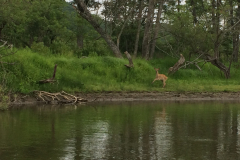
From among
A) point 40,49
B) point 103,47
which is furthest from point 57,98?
point 103,47

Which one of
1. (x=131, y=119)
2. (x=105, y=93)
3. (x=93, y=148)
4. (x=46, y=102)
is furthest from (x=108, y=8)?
(x=93, y=148)

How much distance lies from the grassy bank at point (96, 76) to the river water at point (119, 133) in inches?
120

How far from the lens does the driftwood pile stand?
19578 mm

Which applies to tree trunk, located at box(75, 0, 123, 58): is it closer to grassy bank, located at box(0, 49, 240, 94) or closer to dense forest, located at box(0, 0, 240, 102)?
dense forest, located at box(0, 0, 240, 102)

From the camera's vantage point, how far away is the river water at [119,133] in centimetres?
887

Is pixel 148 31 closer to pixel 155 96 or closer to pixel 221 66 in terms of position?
pixel 221 66

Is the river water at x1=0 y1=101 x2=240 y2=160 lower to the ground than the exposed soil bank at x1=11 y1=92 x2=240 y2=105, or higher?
lower

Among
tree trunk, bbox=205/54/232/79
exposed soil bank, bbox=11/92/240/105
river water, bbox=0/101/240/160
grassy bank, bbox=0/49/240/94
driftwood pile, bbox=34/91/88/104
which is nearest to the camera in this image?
river water, bbox=0/101/240/160

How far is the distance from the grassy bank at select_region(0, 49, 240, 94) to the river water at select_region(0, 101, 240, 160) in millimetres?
3042

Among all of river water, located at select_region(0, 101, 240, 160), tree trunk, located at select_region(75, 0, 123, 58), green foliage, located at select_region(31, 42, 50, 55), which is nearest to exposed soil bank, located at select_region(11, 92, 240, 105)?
river water, located at select_region(0, 101, 240, 160)

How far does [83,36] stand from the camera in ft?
146

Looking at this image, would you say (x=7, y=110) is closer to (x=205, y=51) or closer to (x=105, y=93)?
(x=105, y=93)

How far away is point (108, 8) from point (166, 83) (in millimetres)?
7891

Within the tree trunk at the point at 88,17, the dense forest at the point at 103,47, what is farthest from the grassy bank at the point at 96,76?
the tree trunk at the point at 88,17
